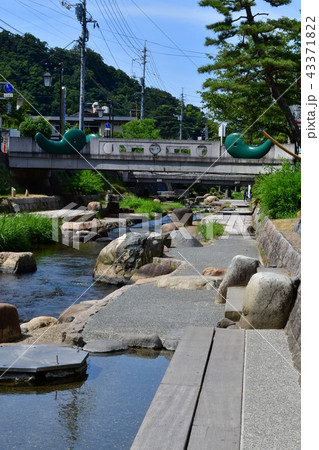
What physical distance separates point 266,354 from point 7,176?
30604 mm

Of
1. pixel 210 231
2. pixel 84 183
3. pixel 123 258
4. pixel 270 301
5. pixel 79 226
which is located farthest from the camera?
pixel 84 183

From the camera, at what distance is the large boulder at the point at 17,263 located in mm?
15406

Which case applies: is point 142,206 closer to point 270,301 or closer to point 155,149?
point 155,149

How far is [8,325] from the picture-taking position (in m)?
8.05

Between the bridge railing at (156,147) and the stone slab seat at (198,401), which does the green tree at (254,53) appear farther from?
the stone slab seat at (198,401)

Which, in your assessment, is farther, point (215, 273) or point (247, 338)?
point (215, 273)

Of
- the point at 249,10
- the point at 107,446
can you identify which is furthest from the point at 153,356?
the point at 249,10

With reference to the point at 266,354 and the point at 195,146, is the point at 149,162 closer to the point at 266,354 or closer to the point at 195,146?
the point at 195,146

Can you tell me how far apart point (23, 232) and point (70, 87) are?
55.3 m

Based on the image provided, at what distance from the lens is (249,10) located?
901 inches

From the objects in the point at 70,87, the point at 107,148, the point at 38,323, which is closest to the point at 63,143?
the point at 107,148

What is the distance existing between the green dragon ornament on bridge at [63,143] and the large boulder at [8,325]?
1033 inches

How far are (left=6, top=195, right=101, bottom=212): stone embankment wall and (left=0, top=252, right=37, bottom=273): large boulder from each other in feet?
43.6

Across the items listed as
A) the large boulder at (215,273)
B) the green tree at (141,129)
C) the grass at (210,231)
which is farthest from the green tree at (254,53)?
the green tree at (141,129)
